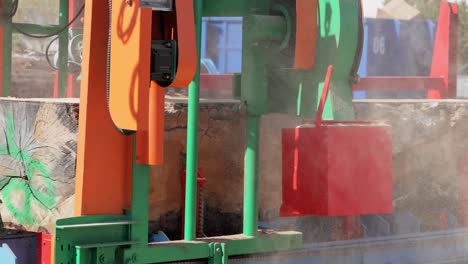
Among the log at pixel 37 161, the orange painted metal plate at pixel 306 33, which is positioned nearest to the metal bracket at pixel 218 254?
the log at pixel 37 161

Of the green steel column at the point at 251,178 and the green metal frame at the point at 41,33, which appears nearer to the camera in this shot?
the green steel column at the point at 251,178

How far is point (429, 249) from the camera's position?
3.95m

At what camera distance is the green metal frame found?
448 centimetres

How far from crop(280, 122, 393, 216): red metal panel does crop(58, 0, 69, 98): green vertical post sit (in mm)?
1796

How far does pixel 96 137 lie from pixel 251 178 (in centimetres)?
71

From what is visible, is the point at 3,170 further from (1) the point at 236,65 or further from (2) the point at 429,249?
(1) the point at 236,65

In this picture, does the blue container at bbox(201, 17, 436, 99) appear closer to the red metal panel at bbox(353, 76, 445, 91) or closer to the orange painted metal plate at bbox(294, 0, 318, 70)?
the red metal panel at bbox(353, 76, 445, 91)

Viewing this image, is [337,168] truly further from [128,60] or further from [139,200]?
[128,60]

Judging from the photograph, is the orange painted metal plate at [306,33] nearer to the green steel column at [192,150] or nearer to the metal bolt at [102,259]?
the green steel column at [192,150]

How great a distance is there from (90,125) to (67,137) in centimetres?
29

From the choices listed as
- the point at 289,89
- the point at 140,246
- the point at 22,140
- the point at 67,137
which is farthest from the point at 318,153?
the point at 22,140

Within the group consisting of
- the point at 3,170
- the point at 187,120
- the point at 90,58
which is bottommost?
the point at 3,170

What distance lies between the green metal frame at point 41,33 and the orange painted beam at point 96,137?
1.54 metres

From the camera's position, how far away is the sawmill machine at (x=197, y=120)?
2.87 metres
